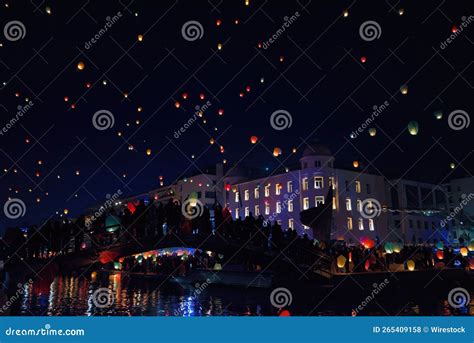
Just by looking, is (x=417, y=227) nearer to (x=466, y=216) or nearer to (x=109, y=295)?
(x=466, y=216)

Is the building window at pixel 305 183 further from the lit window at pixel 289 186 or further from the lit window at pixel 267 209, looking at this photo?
the lit window at pixel 267 209

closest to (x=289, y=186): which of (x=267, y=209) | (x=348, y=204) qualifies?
(x=267, y=209)

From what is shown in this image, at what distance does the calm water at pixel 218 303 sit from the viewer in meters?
17.2

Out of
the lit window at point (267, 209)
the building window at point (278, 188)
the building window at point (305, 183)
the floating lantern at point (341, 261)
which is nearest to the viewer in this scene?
the floating lantern at point (341, 261)

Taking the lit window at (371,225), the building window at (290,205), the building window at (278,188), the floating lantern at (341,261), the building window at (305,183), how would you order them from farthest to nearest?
1. the building window at (278,188)
2. the lit window at (371,225)
3. the building window at (290,205)
4. the building window at (305,183)
5. the floating lantern at (341,261)

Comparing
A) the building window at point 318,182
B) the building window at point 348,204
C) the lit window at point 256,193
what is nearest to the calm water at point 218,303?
the building window at point 318,182

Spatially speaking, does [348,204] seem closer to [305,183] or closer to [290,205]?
[305,183]

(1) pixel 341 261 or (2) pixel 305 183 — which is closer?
→ (1) pixel 341 261

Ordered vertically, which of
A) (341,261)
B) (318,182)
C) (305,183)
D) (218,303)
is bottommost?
(218,303)

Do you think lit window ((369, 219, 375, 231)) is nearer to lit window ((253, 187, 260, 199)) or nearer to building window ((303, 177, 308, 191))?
building window ((303, 177, 308, 191))

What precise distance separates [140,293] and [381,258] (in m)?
13.2

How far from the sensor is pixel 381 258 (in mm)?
26906

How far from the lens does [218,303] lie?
65.3 feet

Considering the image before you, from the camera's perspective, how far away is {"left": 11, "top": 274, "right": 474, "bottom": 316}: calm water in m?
17.2
